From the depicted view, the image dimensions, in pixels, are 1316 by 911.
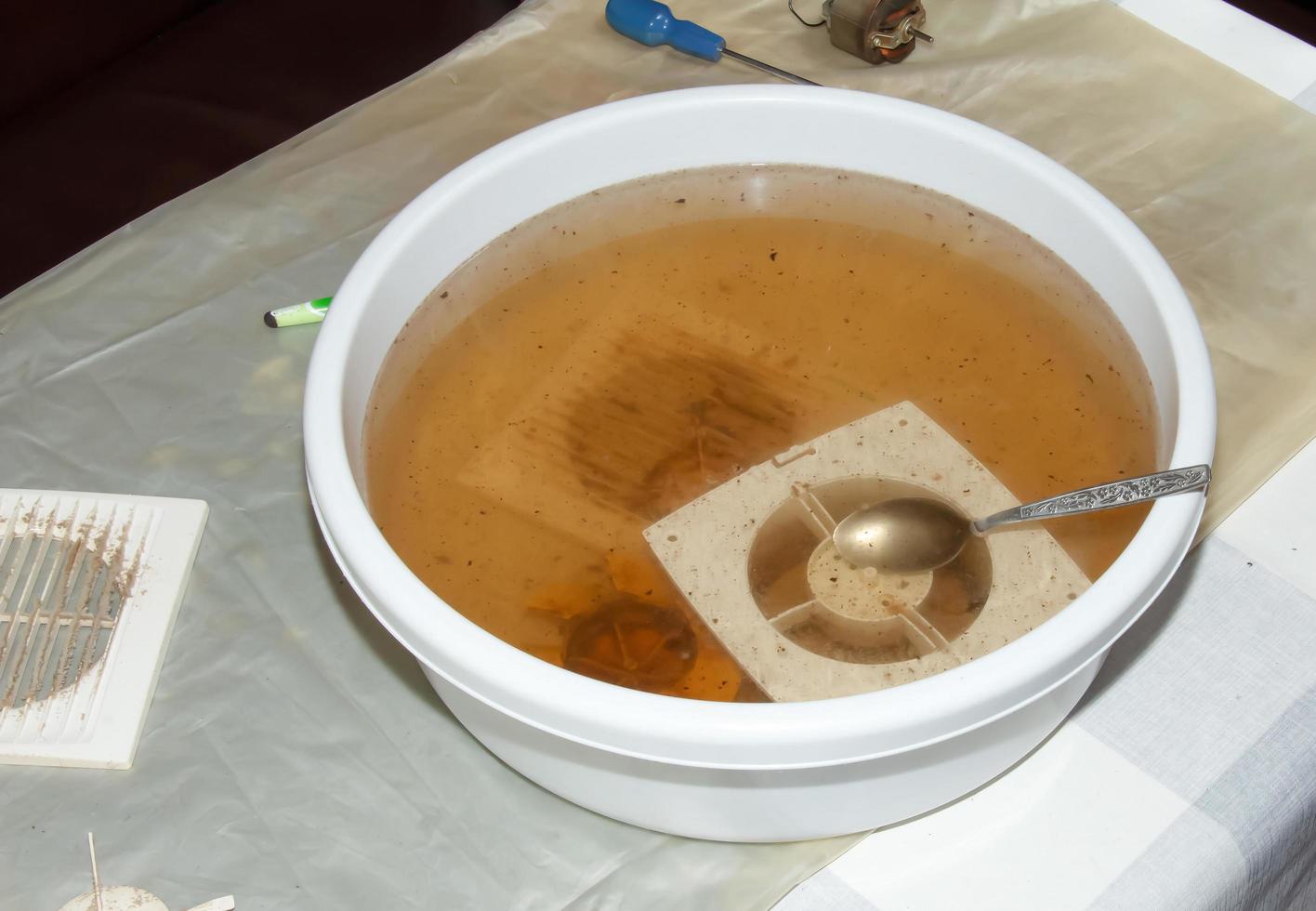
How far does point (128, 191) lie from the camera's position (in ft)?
3.43

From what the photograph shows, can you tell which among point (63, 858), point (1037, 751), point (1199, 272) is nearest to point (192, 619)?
point (63, 858)

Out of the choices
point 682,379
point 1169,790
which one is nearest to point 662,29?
point 682,379

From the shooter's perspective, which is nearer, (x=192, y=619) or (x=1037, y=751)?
(x=1037, y=751)

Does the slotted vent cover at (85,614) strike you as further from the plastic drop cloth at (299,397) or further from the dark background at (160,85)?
the dark background at (160,85)

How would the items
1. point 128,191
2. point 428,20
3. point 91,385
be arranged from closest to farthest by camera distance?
point 91,385
point 128,191
point 428,20

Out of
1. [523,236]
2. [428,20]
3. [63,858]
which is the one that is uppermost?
[523,236]

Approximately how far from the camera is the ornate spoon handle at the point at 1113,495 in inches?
19.8

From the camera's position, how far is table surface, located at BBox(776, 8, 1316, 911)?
0.58m

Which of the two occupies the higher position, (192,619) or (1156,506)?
(1156,506)

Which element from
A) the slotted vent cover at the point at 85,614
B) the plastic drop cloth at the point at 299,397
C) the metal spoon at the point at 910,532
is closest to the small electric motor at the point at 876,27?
the plastic drop cloth at the point at 299,397

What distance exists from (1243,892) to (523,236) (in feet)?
1.68

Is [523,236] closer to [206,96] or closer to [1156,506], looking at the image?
[1156,506]

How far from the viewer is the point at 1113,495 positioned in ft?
1.73

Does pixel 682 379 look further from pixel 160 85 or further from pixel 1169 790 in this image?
pixel 160 85
